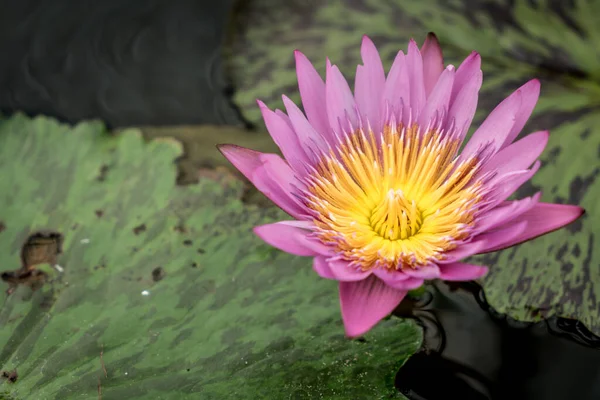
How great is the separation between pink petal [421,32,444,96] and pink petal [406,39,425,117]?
5 centimetres

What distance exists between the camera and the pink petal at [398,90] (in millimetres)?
1597

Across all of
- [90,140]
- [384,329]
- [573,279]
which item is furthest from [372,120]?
[90,140]

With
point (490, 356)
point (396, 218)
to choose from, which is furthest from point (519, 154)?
point (490, 356)

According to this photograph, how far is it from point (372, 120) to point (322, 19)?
4.16 ft

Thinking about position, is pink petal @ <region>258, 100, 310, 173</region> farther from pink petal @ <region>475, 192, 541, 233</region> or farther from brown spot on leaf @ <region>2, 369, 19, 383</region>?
brown spot on leaf @ <region>2, 369, 19, 383</region>

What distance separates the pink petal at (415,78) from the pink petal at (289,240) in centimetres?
46

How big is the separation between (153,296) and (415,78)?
98cm

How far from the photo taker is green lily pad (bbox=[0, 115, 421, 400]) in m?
1.70

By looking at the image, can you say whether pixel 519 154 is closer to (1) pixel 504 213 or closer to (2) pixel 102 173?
(1) pixel 504 213

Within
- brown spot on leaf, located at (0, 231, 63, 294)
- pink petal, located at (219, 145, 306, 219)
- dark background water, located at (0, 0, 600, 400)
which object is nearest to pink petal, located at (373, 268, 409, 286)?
pink petal, located at (219, 145, 306, 219)

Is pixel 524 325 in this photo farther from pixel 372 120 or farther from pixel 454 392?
pixel 372 120

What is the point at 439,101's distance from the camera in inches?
63.6

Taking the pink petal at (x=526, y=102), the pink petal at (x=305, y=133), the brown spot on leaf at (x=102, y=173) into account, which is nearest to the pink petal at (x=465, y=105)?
the pink petal at (x=526, y=102)

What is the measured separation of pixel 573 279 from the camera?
6.33ft
